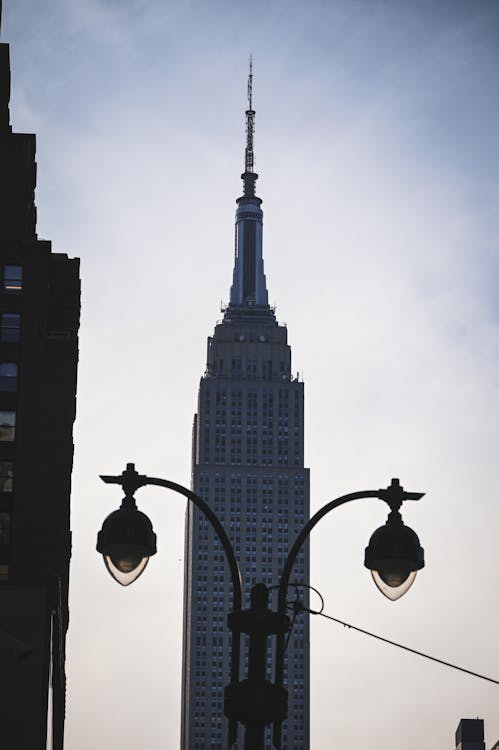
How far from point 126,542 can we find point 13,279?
73.8 meters

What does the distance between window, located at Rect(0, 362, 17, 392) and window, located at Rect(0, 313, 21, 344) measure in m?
1.37

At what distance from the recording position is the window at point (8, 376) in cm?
8569

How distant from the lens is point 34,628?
2263 inches

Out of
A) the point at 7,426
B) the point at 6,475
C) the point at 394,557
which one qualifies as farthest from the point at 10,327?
the point at 394,557

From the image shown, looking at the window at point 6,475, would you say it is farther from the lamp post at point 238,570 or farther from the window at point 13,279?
the lamp post at point 238,570

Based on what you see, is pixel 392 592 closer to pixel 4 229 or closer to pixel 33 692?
pixel 33 692

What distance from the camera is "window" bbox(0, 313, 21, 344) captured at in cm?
8656

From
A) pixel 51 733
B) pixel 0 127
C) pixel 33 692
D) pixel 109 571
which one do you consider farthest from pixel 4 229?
pixel 109 571

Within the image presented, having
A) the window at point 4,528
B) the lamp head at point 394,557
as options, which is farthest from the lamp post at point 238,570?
the window at point 4,528

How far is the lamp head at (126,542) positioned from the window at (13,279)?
72.4m

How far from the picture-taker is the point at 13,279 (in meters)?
88.7

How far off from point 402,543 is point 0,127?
87499 millimetres

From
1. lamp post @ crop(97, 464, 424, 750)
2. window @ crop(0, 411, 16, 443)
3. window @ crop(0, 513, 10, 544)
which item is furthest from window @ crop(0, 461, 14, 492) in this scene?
lamp post @ crop(97, 464, 424, 750)

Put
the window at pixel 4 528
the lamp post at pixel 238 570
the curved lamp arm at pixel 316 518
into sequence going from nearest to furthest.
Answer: the lamp post at pixel 238 570 → the curved lamp arm at pixel 316 518 → the window at pixel 4 528
